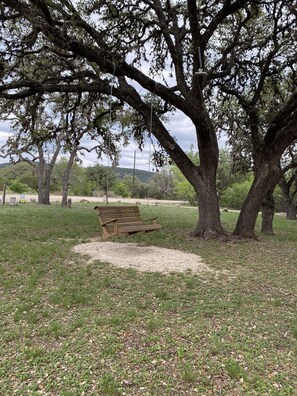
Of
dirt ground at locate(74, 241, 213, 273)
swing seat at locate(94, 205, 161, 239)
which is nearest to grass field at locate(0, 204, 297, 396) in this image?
dirt ground at locate(74, 241, 213, 273)

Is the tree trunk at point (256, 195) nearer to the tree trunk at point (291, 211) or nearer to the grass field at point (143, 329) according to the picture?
the grass field at point (143, 329)

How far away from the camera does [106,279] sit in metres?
4.41

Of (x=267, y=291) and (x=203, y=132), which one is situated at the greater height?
(x=203, y=132)

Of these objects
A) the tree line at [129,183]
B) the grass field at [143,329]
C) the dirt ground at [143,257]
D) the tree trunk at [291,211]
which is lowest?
the grass field at [143,329]

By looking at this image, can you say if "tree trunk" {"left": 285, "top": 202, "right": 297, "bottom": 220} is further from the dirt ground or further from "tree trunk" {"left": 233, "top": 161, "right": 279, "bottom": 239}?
the dirt ground

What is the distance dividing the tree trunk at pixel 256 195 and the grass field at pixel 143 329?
2956mm

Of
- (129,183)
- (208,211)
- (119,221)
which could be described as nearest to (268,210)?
(208,211)

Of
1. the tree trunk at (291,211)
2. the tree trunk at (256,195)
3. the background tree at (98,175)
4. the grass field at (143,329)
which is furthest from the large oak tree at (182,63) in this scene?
the background tree at (98,175)

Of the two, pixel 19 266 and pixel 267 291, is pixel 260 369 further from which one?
pixel 19 266

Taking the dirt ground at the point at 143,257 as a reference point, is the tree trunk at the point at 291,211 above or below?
above

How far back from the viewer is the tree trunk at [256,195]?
26.6 ft

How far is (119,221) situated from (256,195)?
11.8 ft

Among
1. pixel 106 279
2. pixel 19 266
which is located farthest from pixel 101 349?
pixel 19 266

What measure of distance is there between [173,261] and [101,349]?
292 cm
